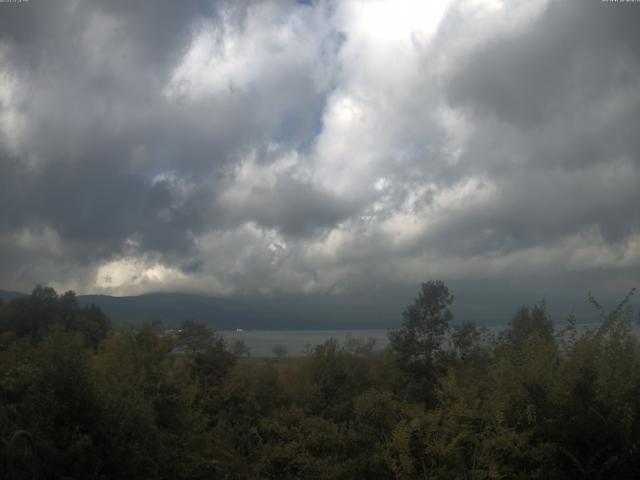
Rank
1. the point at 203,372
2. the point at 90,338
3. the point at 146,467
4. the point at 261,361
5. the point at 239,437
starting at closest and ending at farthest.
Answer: the point at 146,467
the point at 239,437
the point at 261,361
the point at 203,372
the point at 90,338

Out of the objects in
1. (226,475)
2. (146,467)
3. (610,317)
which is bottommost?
(226,475)

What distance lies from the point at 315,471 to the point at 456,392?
3373mm

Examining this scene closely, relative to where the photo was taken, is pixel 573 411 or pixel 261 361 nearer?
pixel 573 411

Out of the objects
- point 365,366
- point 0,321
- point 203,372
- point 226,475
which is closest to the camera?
point 226,475

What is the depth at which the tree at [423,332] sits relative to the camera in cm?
2783

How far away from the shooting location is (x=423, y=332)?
93.4 feet

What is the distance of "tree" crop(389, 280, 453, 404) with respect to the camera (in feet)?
91.3

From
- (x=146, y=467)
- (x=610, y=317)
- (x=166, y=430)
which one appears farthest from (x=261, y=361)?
(x=610, y=317)

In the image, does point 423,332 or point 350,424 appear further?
point 423,332

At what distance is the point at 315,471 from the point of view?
12445 millimetres

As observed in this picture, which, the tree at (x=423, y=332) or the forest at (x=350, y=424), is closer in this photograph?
the forest at (x=350, y=424)

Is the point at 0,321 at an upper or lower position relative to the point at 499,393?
upper

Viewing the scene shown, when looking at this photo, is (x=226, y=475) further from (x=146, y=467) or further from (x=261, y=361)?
(x=261, y=361)

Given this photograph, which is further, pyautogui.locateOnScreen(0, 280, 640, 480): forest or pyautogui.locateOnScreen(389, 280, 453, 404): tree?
pyautogui.locateOnScreen(389, 280, 453, 404): tree
